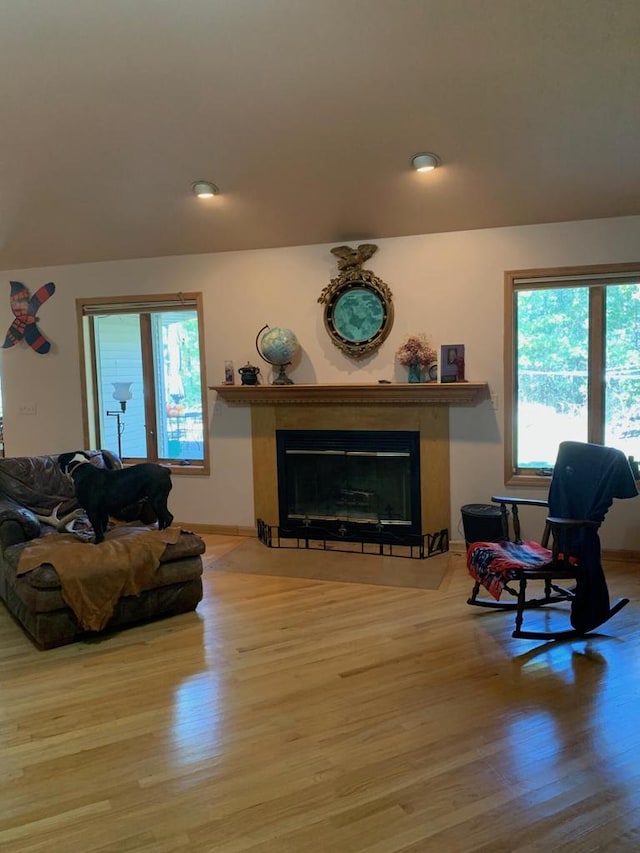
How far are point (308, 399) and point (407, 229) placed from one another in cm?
154

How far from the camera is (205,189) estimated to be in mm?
4230

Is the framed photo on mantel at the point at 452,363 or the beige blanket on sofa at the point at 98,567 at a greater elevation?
the framed photo on mantel at the point at 452,363

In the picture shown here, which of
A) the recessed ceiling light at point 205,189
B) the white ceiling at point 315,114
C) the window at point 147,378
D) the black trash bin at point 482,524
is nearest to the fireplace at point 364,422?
the black trash bin at point 482,524

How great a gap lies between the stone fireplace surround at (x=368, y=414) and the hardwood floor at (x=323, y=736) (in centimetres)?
137

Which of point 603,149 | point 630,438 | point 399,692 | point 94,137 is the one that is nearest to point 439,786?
point 399,692

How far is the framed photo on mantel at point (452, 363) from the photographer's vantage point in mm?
4578

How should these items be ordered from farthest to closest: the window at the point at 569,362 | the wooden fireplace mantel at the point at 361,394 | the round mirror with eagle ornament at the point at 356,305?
the round mirror with eagle ornament at the point at 356,305, the wooden fireplace mantel at the point at 361,394, the window at the point at 569,362

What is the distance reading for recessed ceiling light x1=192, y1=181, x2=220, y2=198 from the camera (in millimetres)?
4188

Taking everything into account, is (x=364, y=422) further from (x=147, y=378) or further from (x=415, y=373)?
(x=147, y=378)

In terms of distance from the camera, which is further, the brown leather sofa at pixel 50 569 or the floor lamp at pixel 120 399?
the floor lamp at pixel 120 399

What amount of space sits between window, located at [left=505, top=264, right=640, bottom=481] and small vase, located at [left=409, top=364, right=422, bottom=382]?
66cm

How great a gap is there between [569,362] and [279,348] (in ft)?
7.34

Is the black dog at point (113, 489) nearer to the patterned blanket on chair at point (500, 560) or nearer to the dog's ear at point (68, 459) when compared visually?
the dog's ear at point (68, 459)

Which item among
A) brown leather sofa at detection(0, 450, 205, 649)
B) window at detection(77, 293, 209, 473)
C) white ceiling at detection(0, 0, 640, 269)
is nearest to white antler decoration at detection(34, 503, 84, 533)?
brown leather sofa at detection(0, 450, 205, 649)
